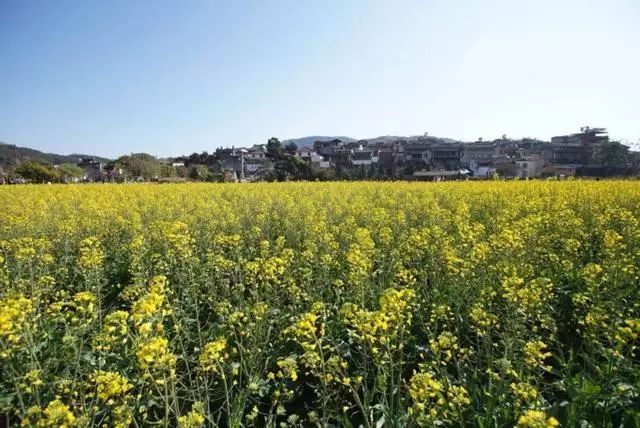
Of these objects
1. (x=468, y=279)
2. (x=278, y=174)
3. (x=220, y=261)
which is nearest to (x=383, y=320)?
(x=468, y=279)

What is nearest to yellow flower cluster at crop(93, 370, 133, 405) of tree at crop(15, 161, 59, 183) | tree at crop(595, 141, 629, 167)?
tree at crop(15, 161, 59, 183)

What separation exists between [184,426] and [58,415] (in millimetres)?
514

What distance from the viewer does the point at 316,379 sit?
3.09m

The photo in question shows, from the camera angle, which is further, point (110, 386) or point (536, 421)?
point (110, 386)

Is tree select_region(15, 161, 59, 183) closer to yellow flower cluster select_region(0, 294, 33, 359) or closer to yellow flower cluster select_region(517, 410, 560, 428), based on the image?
yellow flower cluster select_region(0, 294, 33, 359)

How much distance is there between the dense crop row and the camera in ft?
6.85

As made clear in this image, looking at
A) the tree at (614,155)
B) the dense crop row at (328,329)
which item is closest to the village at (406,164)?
the tree at (614,155)

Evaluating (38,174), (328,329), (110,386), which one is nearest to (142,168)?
(38,174)

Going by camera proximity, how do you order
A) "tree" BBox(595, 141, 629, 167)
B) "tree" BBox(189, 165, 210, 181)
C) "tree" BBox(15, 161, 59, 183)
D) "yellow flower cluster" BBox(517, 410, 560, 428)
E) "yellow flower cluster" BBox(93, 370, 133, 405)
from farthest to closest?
1. "tree" BBox(595, 141, 629, 167)
2. "tree" BBox(189, 165, 210, 181)
3. "tree" BBox(15, 161, 59, 183)
4. "yellow flower cluster" BBox(93, 370, 133, 405)
5. "yellow flower cluster" BBox(517, 410, 560, 428)

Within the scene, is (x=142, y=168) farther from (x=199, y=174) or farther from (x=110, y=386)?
(x=110, y=386)

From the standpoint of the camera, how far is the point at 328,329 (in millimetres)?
3215

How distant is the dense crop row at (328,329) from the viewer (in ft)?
6.85

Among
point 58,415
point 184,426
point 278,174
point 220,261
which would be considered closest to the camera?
point 58,415

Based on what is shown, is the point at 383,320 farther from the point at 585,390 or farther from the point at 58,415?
the point at 58,415
